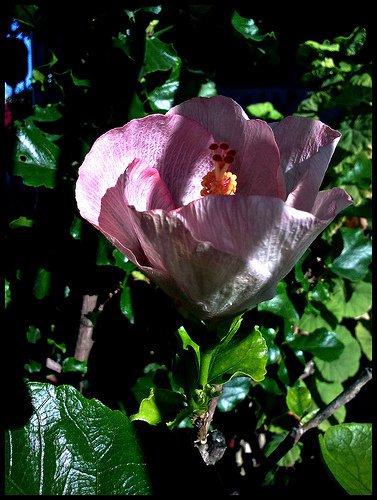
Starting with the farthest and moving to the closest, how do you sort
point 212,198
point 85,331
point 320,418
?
point 85,331, point 320,418, point 212,198

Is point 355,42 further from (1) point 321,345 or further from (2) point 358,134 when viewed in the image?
(1) point 321,345

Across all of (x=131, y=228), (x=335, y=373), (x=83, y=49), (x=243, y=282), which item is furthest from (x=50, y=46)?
(x=335, y=373)

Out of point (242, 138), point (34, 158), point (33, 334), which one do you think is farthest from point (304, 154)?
point (33, 334)

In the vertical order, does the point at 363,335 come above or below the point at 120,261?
below

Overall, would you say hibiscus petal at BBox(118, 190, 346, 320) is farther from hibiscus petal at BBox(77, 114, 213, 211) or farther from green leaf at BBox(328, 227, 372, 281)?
green leaf at BBox(328, 227, 372, 281)

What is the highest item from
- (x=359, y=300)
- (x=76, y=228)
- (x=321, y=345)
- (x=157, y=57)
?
(x=157, y=57)
